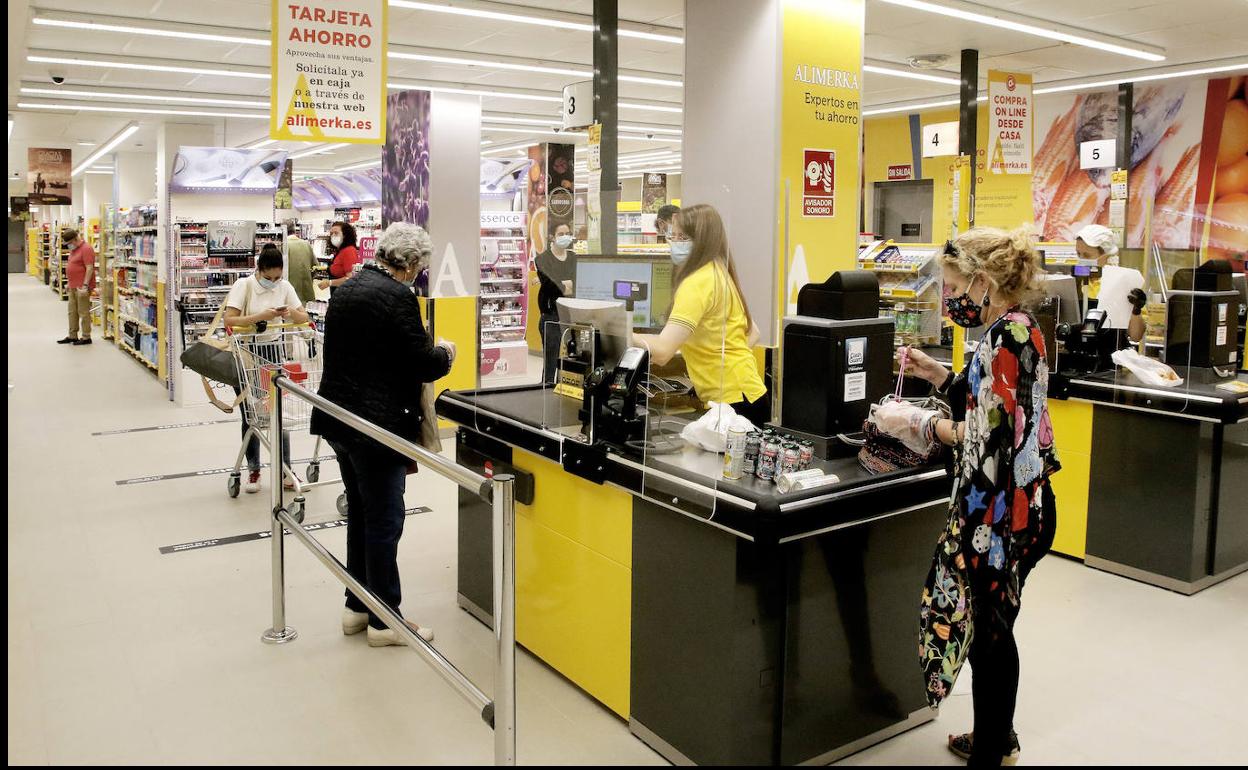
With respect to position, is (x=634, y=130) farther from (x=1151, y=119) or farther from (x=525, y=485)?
(x=525, y=485)

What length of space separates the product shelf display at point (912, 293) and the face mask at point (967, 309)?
3.40 m

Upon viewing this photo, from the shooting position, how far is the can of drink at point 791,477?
285cm

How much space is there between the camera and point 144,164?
17.0 metres

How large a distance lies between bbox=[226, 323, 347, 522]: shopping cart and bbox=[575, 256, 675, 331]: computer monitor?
92.8 inches

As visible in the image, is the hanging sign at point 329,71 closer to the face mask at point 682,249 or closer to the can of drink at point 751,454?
the face mask at point 682,249

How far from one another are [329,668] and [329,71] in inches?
134

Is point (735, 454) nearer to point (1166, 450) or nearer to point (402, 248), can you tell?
point (402, 248)

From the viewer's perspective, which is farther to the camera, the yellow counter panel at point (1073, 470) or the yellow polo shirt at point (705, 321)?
the yellow counter panel at point (1073, 470)

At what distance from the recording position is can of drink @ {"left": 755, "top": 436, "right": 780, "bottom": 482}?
9.63 feet

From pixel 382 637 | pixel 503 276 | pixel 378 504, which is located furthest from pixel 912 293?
pixel 503 276

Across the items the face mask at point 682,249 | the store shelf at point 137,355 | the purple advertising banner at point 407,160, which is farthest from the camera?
the store shelf at point 137,355

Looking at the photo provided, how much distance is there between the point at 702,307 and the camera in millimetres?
3414

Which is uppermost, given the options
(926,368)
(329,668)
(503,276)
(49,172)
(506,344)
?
(49,172)

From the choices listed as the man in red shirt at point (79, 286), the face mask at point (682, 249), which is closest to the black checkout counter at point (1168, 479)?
the face mask at point (682, 249)
